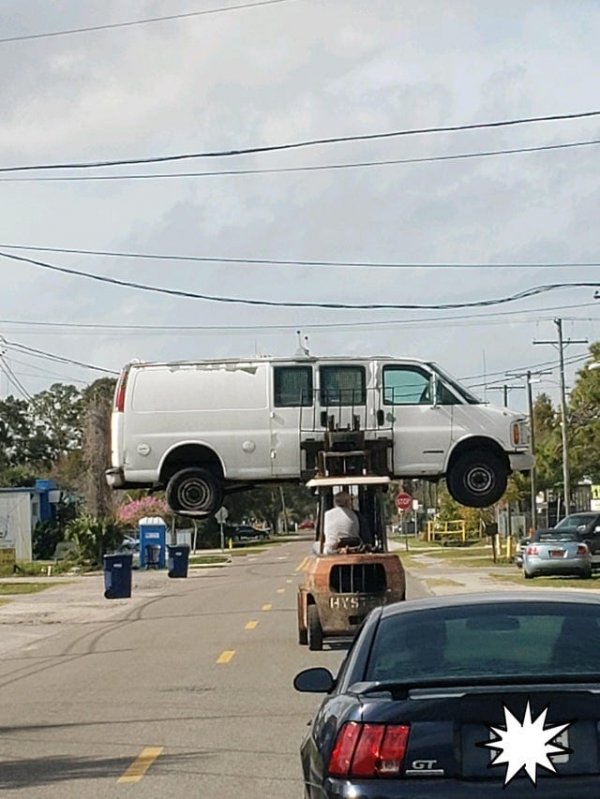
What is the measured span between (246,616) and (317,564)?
940 cm

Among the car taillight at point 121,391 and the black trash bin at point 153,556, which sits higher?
the car taillight at point 121,391

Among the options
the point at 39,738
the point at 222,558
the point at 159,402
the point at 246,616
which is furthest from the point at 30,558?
the point at 39,738

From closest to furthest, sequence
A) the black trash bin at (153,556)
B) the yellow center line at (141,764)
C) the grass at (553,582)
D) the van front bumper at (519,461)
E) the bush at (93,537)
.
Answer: the yellow center line at (141,764)
the van front bumper at (519,461)
the grass at (553,582)
the bush at (93,537)
the black trash bin at (153,556)

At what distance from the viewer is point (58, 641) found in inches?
992

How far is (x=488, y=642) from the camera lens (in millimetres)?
6980

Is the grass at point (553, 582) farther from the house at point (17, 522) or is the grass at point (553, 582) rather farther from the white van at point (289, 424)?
the house at point (17, 522)

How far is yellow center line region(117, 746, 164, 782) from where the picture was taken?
10830 mm

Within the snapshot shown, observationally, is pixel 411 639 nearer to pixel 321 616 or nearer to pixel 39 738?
pixel 39 738

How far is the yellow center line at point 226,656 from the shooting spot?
64.4ft

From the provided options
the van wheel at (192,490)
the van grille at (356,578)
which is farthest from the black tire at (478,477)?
the van grille at (356,578)

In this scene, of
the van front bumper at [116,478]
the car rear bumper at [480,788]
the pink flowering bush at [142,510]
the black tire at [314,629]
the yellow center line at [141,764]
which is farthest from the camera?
the pink flowering bush at [142,510]

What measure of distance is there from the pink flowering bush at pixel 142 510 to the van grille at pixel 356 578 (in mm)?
53815

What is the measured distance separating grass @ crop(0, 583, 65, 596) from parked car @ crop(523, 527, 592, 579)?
1489cm

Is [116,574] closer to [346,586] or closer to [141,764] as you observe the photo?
[346,586]
